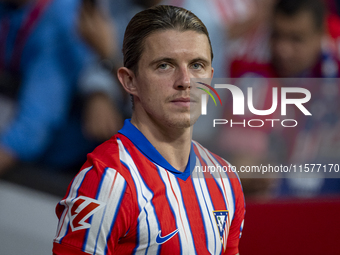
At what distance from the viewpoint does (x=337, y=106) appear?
188 cm

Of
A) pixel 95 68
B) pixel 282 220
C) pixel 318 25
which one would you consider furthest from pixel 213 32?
pixel 282 220

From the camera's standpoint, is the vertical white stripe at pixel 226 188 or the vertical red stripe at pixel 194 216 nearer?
the vertical red stripe at pixel 194 216

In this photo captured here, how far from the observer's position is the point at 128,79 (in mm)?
992

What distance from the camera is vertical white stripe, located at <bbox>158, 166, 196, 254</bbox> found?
87 centimetres

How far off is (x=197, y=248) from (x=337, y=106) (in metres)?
1.37

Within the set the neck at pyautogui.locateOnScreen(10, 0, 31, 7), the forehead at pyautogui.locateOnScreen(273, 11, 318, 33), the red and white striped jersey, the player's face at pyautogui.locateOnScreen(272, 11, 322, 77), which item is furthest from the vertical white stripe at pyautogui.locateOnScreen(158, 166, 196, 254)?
the neck at pyautogui.locateOnScreen(10, 0, 31, 7)

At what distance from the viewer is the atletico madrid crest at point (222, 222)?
98cm

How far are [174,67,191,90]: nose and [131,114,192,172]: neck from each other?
5.1 inches

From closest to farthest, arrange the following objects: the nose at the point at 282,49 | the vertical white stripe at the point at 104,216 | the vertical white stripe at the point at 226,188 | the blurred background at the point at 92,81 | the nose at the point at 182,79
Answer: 1. the vertical white stripe at the point at 104,216
2. the nose at the point at 182,79
3. the vertical white stripe at the point at 226,188
4. the blurred background at the point at 92,81
5. the nose at the point at 282,49

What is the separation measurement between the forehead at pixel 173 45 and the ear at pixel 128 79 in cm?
7

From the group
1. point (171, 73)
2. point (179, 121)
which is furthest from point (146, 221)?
point (171, 73)

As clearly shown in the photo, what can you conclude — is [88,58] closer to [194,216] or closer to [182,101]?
[182,101]

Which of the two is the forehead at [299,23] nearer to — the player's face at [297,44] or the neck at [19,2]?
the player's face at [297,44]

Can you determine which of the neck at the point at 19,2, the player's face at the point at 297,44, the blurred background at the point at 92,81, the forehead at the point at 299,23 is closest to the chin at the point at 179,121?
the blurred background at the point at 92,81
